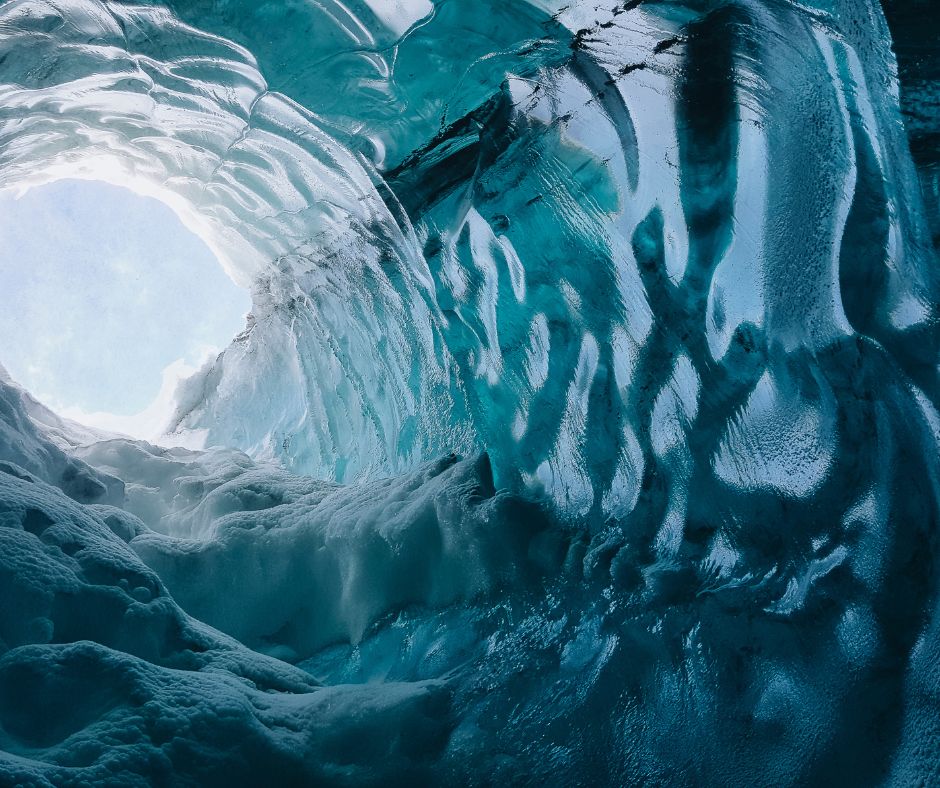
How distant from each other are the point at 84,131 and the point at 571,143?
274cm

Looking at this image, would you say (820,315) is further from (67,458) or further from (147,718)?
(67,458)

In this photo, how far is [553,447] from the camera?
236cm

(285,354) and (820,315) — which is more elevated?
(820,315)

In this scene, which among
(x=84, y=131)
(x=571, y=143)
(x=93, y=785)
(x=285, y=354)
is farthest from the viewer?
(x=285, y=354)

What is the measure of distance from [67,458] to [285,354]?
220 cm

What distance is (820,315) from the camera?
155cm

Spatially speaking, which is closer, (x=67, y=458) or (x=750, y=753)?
(x=750, y=753)

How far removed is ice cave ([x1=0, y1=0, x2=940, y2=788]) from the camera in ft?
4.42

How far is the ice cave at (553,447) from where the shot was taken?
4.42ft

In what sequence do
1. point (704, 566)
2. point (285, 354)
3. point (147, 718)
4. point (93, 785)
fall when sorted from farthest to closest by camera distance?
point (285, 354), point (704, 566), point (147, 718), point (93, 785)

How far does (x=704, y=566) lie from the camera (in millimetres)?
1690

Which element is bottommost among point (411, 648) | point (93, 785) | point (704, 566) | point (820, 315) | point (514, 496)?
point (411, 648)

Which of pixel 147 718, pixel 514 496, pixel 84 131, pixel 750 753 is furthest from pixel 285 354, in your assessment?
pixel 750 753

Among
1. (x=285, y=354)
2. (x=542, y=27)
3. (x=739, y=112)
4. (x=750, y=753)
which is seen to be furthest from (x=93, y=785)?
(x=285, y=354)
